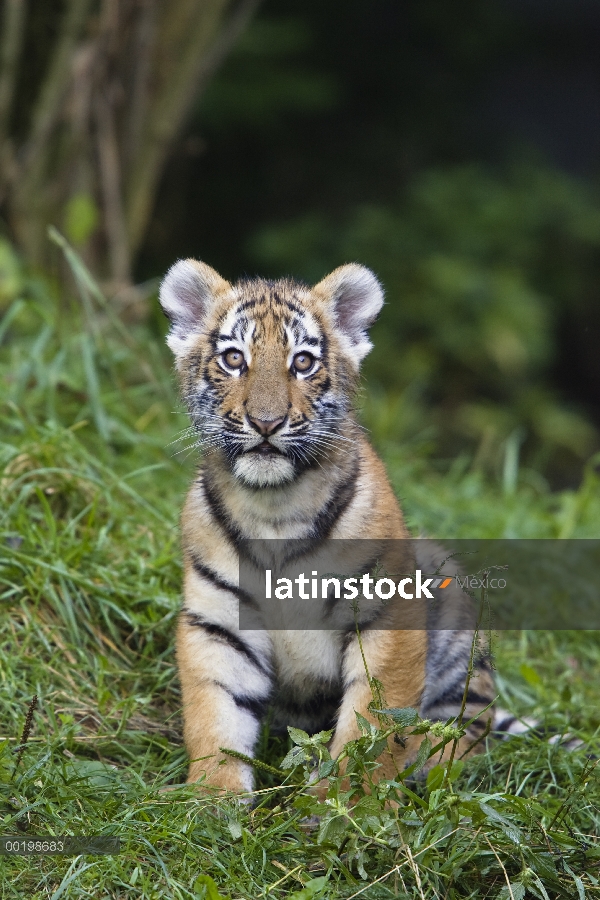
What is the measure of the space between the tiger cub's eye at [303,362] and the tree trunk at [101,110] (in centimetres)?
352

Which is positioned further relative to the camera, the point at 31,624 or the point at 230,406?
the point at 31,624

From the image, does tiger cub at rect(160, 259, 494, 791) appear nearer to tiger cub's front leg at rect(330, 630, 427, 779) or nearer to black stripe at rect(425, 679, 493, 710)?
tiger cub's front leg at rect(330, 630, 427, 779)

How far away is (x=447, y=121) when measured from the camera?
1138 cm

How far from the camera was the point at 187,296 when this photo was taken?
373cm

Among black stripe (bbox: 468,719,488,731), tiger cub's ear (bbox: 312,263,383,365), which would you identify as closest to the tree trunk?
Result: tiger cub's ear (bbox: 312,263,383,365)

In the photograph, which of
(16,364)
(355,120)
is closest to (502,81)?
(355,120)

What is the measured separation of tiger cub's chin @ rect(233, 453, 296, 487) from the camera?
3.28 m

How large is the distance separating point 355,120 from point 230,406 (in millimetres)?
8914

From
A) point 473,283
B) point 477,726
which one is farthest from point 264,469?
point 473,283

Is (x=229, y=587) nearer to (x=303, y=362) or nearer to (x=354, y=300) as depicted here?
(x=303, y=362)

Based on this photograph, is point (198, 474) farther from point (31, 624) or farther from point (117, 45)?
point (117, 45)

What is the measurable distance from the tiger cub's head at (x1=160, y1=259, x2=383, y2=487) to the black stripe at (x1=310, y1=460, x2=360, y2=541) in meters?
0.15

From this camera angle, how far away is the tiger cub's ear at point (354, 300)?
3.67m

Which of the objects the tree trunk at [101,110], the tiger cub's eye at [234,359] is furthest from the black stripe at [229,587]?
the tree trunk at [101,110]
